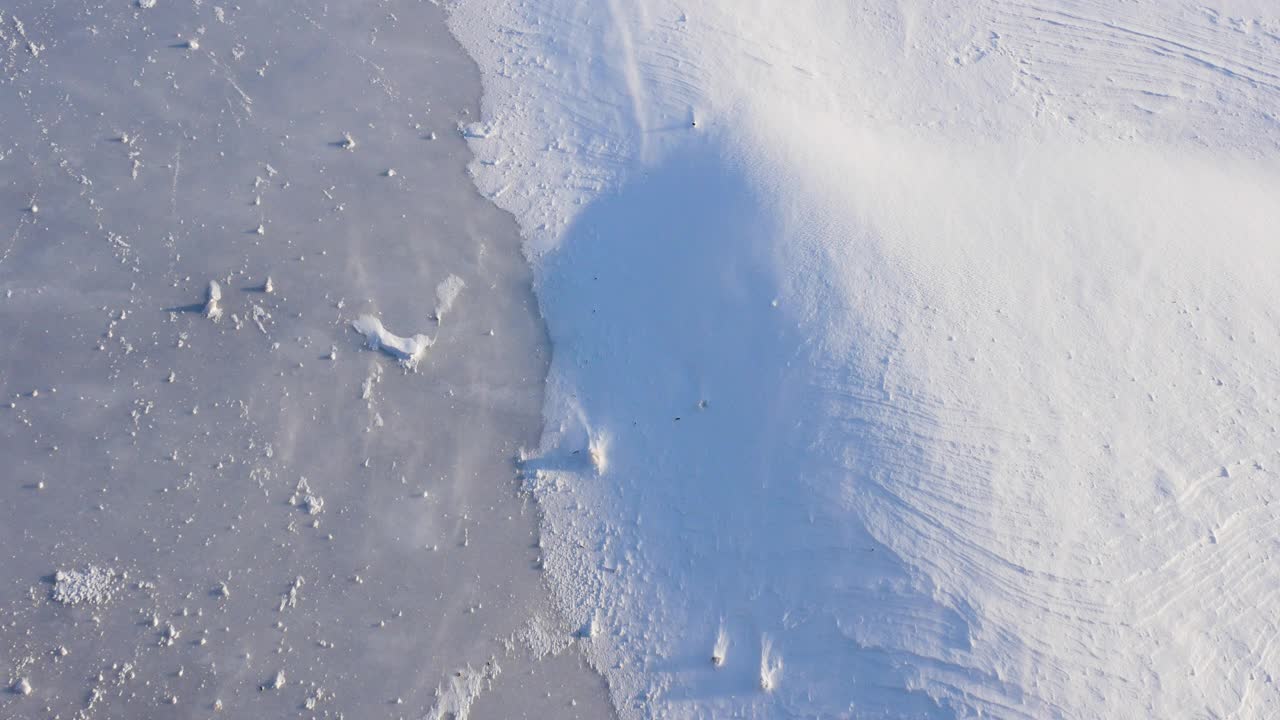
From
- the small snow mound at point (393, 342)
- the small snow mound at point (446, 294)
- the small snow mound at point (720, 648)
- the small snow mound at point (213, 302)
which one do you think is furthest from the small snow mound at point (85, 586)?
the small snow mound at point (720, 648)

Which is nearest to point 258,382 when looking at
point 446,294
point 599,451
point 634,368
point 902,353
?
point 446,294

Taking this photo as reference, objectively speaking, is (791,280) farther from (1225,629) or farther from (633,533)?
(1225,629)

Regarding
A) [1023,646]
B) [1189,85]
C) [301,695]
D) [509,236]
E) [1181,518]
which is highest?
[1189,85]

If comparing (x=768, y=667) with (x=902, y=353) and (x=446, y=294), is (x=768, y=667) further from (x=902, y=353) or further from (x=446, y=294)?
(x=446, y=294)

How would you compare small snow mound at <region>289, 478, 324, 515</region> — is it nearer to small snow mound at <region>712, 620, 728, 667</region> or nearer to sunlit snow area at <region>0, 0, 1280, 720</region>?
sunlit snow area at <region>0, 0, 1280, 720</region>

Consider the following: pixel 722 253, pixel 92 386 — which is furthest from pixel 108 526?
pixel 722 253

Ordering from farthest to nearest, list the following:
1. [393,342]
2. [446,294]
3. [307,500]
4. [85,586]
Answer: [446,294] < [393,342] < [307,500] < [85,586]
